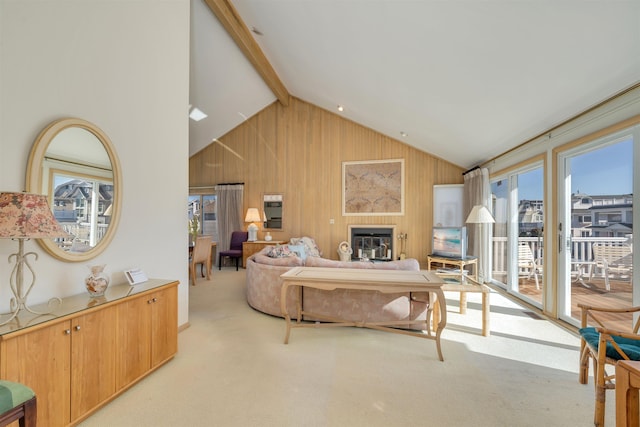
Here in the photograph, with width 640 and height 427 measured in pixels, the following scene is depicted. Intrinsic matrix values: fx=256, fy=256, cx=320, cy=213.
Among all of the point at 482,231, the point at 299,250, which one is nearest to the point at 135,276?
the point at 299,250

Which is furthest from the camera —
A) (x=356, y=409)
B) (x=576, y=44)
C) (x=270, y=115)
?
(x=270, y=115)

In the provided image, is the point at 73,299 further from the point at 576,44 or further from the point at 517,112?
the point at 517,112

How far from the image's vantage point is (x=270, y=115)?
6.84 m

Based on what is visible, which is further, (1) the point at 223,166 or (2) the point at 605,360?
(1) the point at 223,166

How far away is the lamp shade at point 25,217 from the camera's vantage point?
1.27 metres

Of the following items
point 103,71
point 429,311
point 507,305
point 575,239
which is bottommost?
point 507,305

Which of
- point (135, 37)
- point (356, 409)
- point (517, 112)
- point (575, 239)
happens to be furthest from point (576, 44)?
point (135, 37)

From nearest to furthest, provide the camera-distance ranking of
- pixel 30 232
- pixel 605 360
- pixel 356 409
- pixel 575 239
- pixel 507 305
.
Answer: pixel 30 232
pixel 605 360
pixel 356 409
pixel 575 239
pixel 507 305

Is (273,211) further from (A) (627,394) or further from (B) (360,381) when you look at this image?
(A) (627,394)

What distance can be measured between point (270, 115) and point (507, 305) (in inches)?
254

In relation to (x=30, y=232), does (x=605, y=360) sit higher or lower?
lower

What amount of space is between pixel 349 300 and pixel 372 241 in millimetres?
3424

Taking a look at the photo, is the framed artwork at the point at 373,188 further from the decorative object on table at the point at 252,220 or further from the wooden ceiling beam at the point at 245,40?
the wooden ceiling beam at the point at 245,40

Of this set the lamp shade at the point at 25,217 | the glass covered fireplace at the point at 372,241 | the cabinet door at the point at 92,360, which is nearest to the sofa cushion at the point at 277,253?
the cabinet door at the point at 92,360
